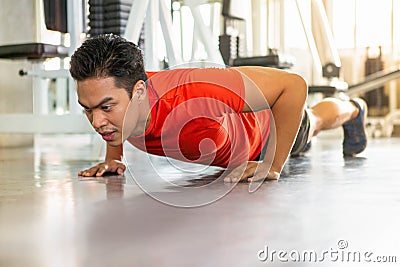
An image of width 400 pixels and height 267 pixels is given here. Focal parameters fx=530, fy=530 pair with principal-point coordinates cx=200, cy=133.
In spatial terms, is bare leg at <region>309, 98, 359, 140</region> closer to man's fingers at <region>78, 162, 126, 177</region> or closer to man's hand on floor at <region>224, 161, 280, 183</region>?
man's hand on floor at <region>224, 161, 280, 183</region>

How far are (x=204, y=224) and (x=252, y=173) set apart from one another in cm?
51

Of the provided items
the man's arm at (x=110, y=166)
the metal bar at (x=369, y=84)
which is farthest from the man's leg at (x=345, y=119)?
the metal bar at (x=369, y=84)

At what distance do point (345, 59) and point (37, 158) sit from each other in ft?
11.0

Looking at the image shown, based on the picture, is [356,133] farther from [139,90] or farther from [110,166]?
[139,90]

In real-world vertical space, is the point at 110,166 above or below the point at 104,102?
below

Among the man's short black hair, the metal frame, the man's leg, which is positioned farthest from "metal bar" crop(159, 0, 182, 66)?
the man's short black hair

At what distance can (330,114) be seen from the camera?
6.70 feet

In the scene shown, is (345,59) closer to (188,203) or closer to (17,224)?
(188,203)

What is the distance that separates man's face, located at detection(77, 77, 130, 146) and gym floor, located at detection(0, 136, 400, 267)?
179 millimetres

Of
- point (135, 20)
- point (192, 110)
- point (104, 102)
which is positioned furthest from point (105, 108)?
point (135, 20)

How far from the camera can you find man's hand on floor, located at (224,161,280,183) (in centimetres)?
145

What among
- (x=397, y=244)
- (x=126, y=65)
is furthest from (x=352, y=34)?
(x=397, y=244)

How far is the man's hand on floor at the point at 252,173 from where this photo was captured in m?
1.45

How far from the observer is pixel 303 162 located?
2141 mm
